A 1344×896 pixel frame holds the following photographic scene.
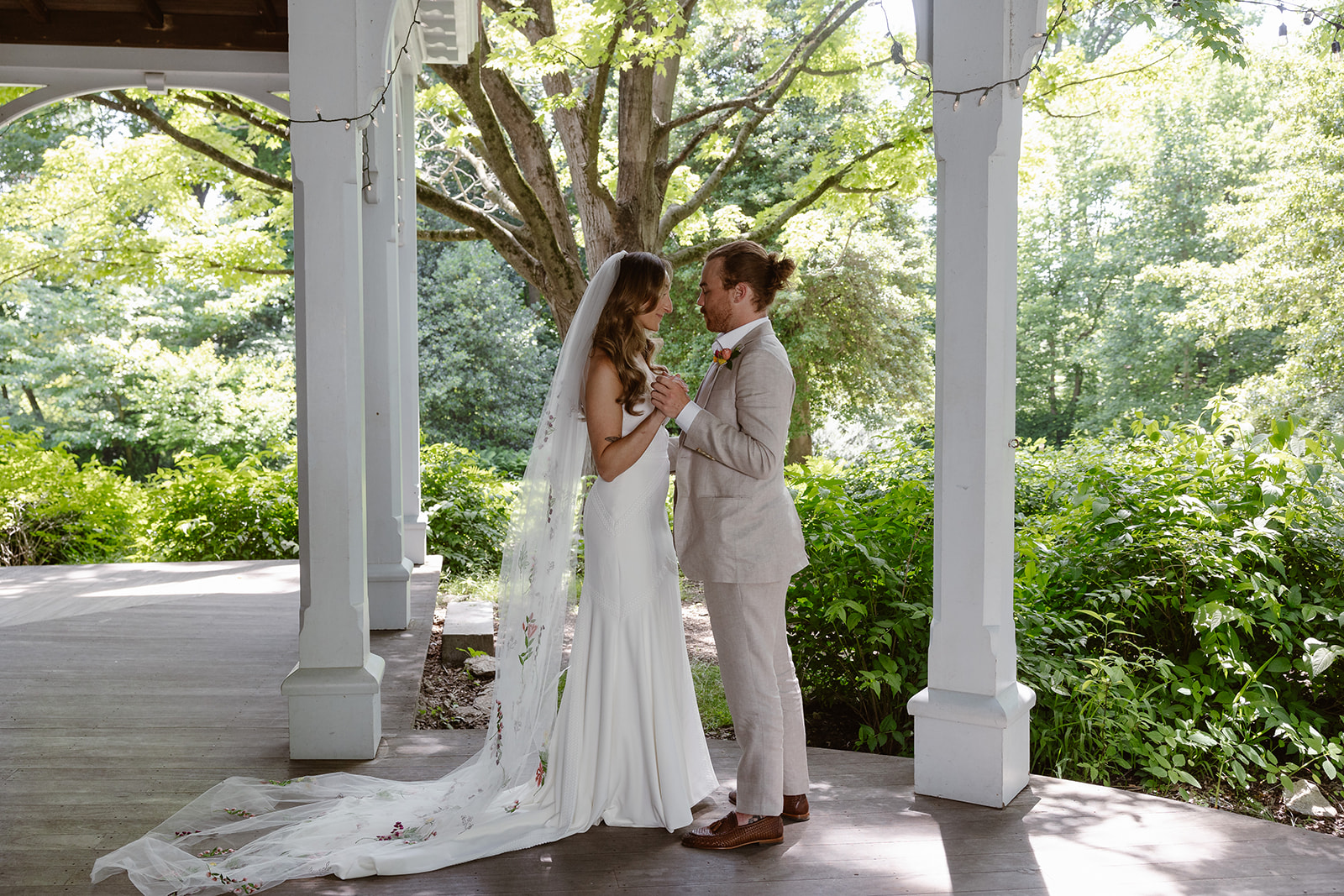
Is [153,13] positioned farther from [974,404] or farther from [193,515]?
[193,515]

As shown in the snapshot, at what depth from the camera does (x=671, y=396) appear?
10.2 feet

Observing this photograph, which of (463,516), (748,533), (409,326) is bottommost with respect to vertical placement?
(463,516)

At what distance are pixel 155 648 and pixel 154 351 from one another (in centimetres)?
1315

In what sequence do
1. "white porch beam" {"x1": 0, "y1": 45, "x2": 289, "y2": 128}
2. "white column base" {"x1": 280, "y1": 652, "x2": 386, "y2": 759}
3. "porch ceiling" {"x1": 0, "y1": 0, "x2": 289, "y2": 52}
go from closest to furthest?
"white column base" {"x1": 280, "y1": 652, "x2": 386, "y2": 759} → "porch ceiling" {"x1": 0, "y1": 0, "x2": 289, "y2": 52} → "white porch beam" {"x1": 0, "y1": 45, "x2": 289, "y2": 128}

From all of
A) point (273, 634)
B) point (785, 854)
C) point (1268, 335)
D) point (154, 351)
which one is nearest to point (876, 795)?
point (785, 854)

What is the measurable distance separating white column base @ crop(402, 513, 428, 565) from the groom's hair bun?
4911mm

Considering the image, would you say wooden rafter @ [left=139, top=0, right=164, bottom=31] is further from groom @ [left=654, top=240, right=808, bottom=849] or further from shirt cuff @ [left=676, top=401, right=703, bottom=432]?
shirt cuff @ [left=676, top=401, right=703, bottom=432]

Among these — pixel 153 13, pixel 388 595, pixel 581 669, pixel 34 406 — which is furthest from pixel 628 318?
pixel 34 406

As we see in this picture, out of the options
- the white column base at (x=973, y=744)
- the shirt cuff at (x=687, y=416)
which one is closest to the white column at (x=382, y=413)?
the shirt cuff at (x=687, y=416)

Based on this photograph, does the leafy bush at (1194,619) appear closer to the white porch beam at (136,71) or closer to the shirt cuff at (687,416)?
the shirt cuff at (687,416)

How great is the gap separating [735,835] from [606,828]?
0.44 meters

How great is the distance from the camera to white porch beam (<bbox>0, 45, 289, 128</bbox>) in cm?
554

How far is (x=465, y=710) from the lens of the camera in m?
5.07

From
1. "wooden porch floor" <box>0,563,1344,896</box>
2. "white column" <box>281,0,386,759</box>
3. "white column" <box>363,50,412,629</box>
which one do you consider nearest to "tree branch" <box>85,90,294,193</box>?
"white column" <box>363,50,412,629</box>
